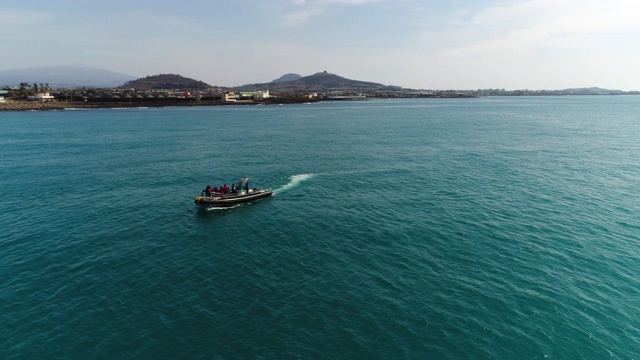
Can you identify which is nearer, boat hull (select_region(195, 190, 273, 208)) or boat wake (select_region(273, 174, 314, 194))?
boat hull (select_region(195, 190, 273, 208))

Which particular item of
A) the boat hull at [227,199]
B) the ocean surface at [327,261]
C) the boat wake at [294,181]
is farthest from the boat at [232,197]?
the boat wake at [294,181]

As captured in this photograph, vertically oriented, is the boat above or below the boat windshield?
below

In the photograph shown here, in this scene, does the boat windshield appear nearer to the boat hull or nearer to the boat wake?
the boat hull

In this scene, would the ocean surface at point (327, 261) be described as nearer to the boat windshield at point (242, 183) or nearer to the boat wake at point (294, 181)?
the boat wake at point (294, 181)

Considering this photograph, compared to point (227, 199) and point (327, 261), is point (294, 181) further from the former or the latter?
point (327, 261)

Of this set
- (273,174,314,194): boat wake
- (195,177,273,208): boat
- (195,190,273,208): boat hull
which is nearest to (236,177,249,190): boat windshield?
(195,177,273,208): boat

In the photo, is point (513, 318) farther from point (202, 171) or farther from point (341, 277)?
point (202, 171)
